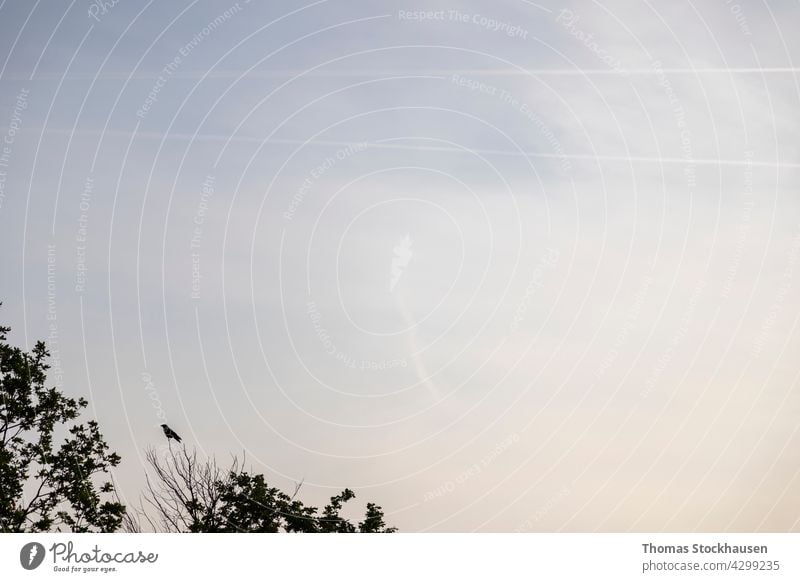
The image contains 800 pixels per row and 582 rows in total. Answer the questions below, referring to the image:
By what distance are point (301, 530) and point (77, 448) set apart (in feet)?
35.8

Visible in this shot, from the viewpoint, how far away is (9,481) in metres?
31.9

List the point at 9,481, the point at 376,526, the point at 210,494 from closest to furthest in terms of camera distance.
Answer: the point at 9,481 → the point at 210,494 → the point at 376,526

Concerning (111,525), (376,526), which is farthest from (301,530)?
(111,525)
